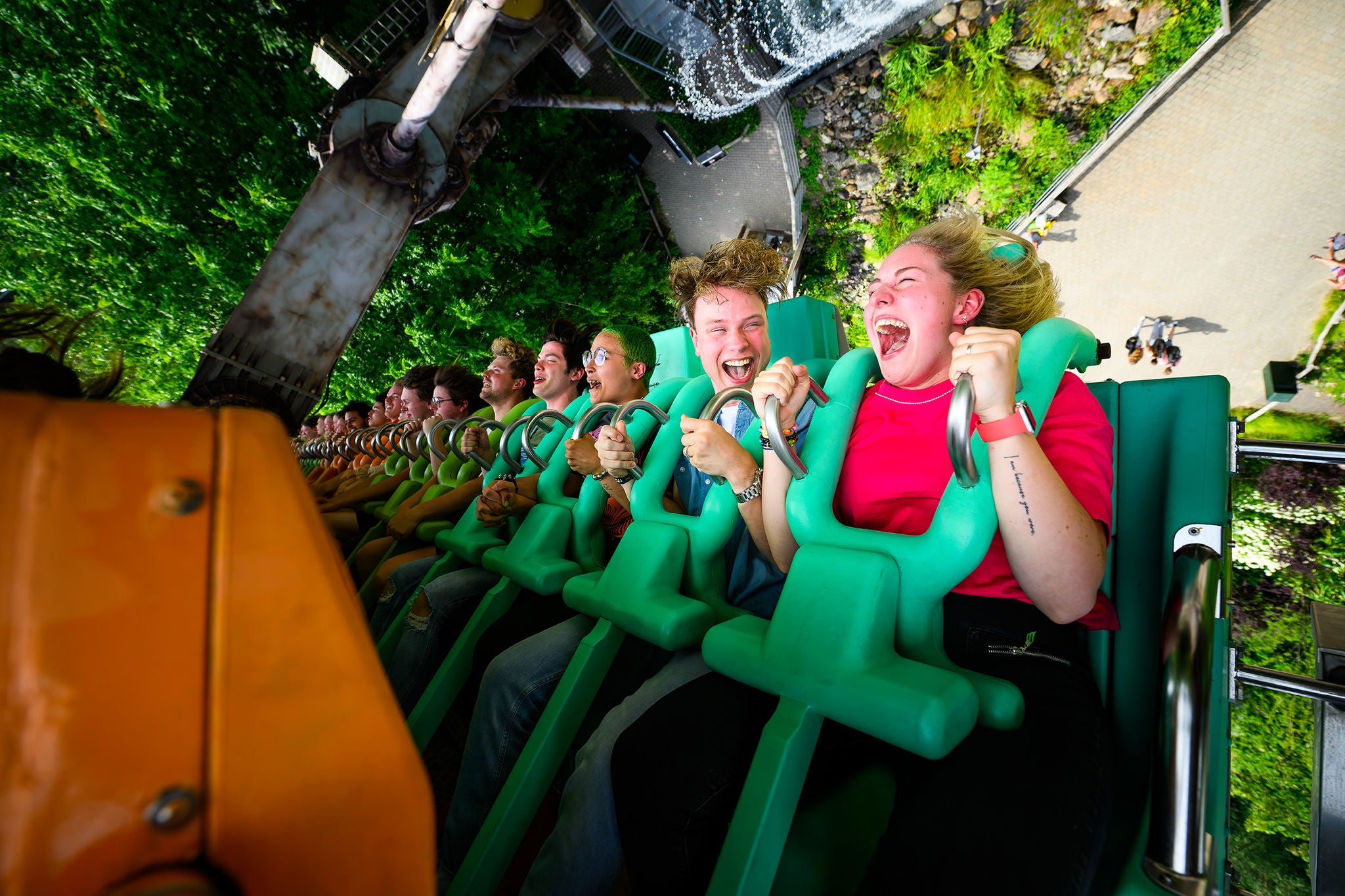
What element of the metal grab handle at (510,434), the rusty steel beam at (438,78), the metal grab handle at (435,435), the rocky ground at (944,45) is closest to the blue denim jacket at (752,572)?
the metal grab handle at (510,434)

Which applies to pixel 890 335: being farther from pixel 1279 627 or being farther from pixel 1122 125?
pixel 1279 627

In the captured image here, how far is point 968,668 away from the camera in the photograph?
0.91 metres

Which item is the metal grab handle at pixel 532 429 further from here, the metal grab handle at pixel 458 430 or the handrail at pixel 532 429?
the metal grab handle at pixel 458 430

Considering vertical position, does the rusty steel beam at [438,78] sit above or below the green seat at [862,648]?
above

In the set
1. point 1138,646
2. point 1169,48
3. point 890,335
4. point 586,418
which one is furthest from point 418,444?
point 1169,48

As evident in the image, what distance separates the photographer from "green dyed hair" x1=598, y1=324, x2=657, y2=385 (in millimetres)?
2156

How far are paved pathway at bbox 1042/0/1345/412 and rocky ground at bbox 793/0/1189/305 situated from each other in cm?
62

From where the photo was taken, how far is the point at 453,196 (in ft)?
16.4

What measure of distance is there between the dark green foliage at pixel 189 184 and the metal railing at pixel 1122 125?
5.46 m

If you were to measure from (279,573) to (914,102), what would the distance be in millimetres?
8123

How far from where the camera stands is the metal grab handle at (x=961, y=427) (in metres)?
0.68

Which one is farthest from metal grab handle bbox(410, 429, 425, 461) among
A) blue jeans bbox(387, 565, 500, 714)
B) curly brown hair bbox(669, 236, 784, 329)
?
curly brown hair bbox(669, 236, 784, 329)

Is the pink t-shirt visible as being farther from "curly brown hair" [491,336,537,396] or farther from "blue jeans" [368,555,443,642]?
"curly brown hair" [491,336,537,396]

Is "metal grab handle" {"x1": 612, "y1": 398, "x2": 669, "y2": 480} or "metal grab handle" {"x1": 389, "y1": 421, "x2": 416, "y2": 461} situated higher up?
"metal grab handle" {"x1": 612, "y1": 398, "x2": 669, "y2": 480}
